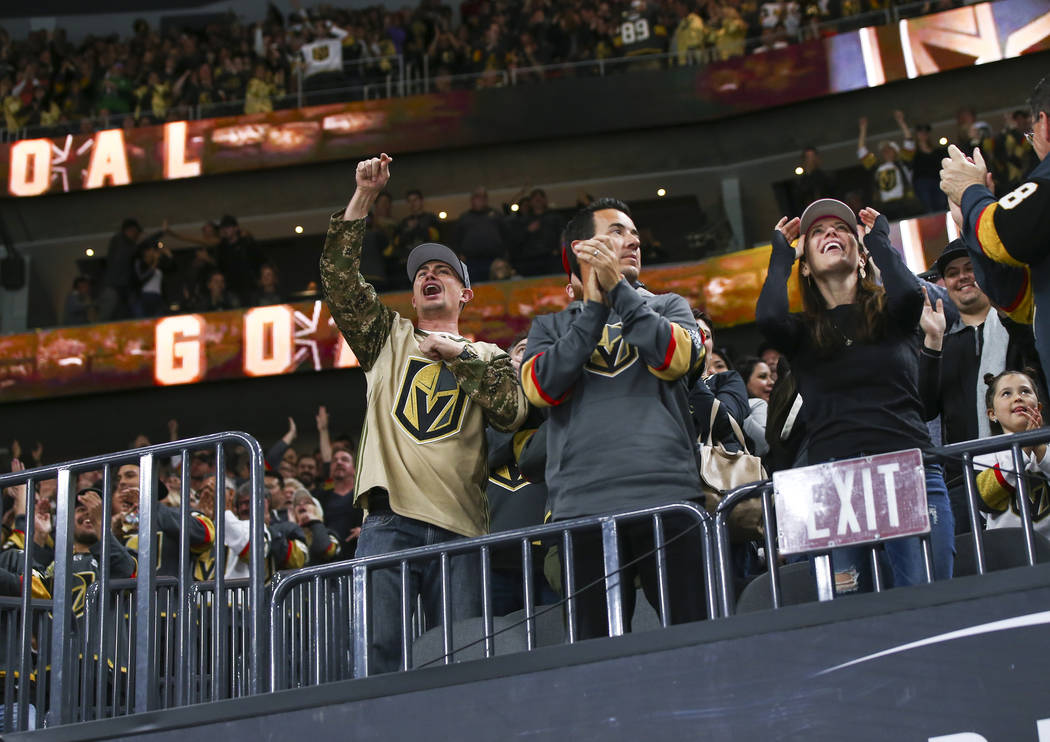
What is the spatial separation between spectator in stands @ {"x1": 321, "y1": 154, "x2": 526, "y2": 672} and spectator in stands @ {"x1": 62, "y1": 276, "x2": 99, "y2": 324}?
13.1 meters

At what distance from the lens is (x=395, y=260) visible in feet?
51.9

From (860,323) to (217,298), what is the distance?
1335cm

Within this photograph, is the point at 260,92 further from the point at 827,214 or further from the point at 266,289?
the point at 827,214

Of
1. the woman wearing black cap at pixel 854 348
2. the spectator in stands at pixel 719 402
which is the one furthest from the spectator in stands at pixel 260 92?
the woman wearing black cap at pixel 854 348

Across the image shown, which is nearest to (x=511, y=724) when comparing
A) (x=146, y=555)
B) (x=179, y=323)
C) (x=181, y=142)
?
(x=146, y=555)

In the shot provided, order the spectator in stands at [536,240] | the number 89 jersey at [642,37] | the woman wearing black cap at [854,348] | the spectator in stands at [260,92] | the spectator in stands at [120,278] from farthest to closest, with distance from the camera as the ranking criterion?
the spectator in stands at [260,92] → the number 89 jersey at [642,37] → the spectator in stands at [120,278] → the spectator in stands at [536,240] → the woman wearing black cap at [854,348]

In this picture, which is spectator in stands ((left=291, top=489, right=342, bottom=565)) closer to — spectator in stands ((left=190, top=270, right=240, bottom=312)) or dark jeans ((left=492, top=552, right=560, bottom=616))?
dark jeans ((left=492, top=552, right=560, bottom=616))

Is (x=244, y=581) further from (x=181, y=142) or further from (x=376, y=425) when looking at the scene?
(x=181, y=142)

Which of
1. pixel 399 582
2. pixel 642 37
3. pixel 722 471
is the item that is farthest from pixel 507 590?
pixel 642 37

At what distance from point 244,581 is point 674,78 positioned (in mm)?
13442

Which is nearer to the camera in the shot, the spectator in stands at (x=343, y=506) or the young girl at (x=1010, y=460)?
the young girl at (x=1010, y=460)

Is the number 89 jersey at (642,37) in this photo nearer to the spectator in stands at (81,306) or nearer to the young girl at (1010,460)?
the spectator in stands at (81,306)

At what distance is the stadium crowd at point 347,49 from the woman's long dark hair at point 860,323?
13139mm

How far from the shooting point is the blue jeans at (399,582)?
421 cm
